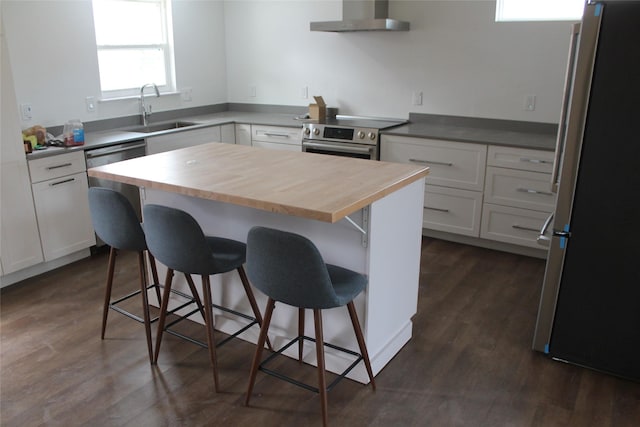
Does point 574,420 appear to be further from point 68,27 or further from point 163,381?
point 68,27

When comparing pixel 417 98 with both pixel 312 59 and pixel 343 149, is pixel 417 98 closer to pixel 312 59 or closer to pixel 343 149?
pixel 343 149

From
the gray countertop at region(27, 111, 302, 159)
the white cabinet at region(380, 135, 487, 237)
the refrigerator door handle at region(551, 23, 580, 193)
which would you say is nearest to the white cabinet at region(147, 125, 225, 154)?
the gray countertop at region(27, 111, 302, 159)

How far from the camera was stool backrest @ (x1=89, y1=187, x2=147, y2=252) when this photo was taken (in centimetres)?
246

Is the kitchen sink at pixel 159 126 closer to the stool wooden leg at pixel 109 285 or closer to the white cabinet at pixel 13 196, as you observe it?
the white cabinet at pixel 13 196

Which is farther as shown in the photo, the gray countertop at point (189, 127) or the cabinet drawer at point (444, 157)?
the cabinet drawer at point (444, 157)

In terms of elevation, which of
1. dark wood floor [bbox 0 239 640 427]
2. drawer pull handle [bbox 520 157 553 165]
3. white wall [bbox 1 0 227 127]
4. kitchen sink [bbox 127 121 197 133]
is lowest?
dark wood floor [bbox 0 239 640 427]

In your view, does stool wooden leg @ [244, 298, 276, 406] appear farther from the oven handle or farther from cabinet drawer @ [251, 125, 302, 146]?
cabinet drawer @ [251, 125, 302, 146]

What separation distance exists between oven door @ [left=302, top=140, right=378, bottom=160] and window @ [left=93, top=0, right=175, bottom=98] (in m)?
1.69

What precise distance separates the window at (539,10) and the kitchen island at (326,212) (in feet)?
7.58

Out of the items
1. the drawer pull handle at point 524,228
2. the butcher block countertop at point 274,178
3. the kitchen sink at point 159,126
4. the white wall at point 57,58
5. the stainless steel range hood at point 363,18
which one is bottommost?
the drawer pull handle at point 524,228

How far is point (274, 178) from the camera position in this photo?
8.00 feet

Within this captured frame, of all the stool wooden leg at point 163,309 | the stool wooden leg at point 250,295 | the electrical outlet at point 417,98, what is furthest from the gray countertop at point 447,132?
the stool wooden leg at point 250,295

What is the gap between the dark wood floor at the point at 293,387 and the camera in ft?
7.41

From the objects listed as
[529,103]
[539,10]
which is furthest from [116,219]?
[539,10]
